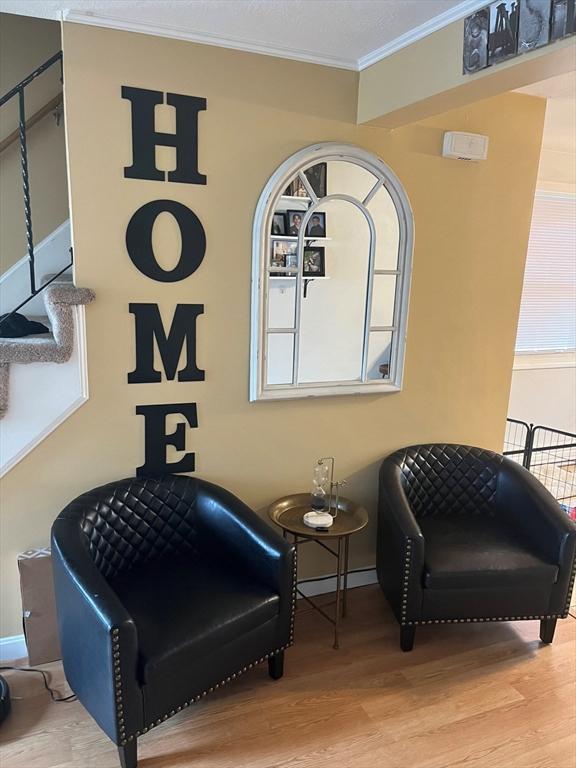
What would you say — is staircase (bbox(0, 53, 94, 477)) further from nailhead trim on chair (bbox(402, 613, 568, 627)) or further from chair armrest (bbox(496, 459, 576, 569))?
chair armrest (bbox(496, 459, 576, 569))

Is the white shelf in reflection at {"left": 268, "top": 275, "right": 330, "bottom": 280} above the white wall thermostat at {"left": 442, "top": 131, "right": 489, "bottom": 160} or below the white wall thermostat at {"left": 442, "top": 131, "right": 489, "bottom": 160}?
below

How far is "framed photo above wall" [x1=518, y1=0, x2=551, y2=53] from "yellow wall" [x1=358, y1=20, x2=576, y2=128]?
0.03 metres

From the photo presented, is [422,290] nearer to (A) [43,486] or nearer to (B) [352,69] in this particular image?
(B) [352,69]

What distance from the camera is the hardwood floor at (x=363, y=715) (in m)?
2.00

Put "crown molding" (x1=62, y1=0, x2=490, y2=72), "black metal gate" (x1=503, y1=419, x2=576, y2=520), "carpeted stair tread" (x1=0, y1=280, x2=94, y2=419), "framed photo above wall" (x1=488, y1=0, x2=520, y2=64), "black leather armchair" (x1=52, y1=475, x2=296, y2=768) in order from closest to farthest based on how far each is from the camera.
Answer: "framed photo above wall" (x1=488, y1=0, x2=520, y2=64) → "black leather armchair" (x1=52, y1=475, x2=296, y2=768) → "crown molding" (x1=62, y1=0, x2=490, y2=72) → "carpeted stair tread" (x1=0, y1=280, x2=94, y2=419) → "black metal gate" (x1=503, y1=419, x2=576, y2=520)

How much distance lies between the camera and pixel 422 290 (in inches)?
113

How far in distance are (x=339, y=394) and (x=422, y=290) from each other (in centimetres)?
68

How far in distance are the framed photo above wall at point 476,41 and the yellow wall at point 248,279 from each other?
2.44 feet

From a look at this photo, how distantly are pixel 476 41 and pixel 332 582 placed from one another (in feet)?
8.15

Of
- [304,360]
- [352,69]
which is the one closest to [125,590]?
[304,360]

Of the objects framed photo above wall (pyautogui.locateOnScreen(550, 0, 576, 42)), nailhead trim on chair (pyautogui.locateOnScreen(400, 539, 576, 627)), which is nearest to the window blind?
nailhead trim on chair (pyautogui.locateOnScreen(400, 539, 576, 627))

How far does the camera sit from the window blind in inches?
173

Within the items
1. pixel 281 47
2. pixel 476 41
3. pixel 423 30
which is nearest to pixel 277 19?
pixel 281 47

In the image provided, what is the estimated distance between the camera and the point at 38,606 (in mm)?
2322
